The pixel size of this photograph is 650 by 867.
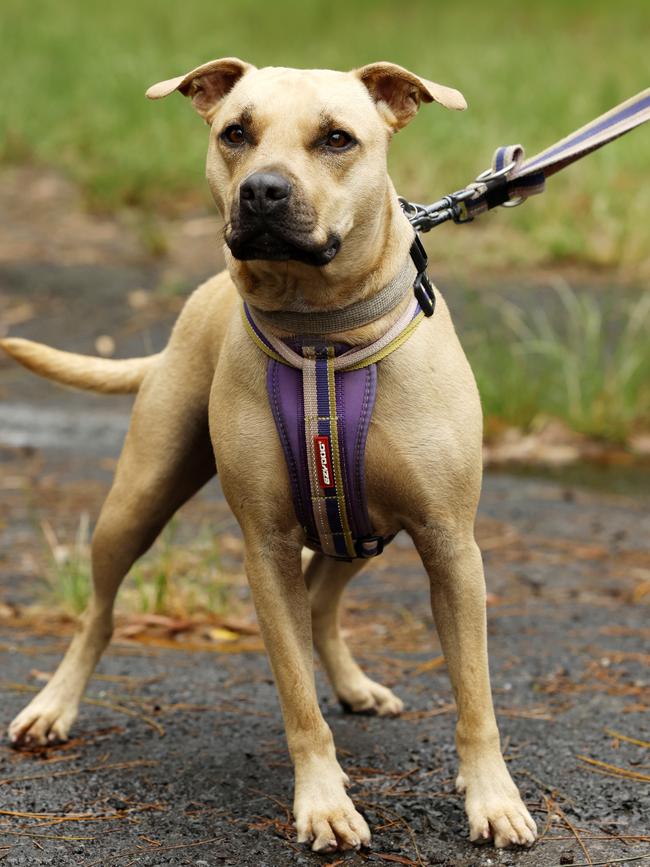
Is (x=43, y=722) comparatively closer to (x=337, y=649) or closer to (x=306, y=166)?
(x=337, y=649)

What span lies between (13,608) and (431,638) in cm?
179

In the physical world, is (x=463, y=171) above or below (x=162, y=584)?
above

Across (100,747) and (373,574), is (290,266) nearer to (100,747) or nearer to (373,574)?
(100,747)

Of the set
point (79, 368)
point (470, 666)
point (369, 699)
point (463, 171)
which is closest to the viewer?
point (470, 666)

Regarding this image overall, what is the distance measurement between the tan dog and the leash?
1.39ft

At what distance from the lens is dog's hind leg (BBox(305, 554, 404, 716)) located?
4.09m

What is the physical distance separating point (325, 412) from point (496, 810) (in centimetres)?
111

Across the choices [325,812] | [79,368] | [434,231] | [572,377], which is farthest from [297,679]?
[434,231]

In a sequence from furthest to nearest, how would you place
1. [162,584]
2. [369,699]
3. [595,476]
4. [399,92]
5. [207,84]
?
[595,476] < [162,584] < [369,699] < [207,84] < [399,92]

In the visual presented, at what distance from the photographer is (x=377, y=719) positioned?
410cm

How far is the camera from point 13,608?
523 cm

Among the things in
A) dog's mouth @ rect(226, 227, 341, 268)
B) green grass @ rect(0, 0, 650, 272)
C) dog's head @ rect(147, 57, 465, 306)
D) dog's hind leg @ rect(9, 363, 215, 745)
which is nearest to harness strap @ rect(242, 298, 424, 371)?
dog's head @ rect(147, 57, 465, 306)

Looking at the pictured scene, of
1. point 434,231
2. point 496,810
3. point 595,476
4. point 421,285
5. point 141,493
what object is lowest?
point 595,476

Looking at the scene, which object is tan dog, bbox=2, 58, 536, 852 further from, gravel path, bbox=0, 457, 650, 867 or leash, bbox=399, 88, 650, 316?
leash, bbox=399, 88, 650, 316
